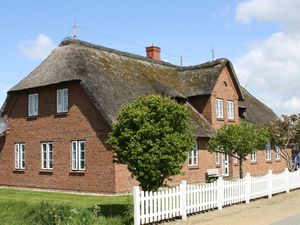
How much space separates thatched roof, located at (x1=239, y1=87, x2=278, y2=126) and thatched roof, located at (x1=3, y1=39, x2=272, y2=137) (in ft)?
12.5

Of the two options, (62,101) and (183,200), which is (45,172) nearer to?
(62,101)

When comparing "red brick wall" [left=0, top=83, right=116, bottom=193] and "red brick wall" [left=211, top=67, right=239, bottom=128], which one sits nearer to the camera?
"red brick wall" [left=0, top=83, right=116, bottom=193]

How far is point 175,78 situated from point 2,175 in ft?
42.5

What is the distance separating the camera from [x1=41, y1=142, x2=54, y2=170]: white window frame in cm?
2766

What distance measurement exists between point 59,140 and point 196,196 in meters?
12.6

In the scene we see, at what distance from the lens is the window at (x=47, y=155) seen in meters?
27.7

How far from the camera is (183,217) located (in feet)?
50.5

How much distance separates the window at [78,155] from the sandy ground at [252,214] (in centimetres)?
970

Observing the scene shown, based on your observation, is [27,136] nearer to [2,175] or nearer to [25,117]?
[25,117]

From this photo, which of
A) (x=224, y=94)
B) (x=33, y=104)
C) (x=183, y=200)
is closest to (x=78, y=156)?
(x=33, y=104)

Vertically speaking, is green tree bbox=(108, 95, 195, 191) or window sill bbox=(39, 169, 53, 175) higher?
green tree bbox=(108, 95, 195, 191)

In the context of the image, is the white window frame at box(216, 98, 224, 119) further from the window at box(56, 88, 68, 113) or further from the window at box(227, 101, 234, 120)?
the window at box(56, 88, 68, 113)

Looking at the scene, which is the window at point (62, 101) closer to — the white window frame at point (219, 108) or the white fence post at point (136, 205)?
the white window frame at point (219, 108)

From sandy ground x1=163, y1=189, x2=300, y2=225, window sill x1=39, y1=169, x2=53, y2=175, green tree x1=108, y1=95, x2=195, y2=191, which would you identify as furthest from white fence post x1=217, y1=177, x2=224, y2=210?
window sill x1=39, y1=169, x2=53, y2=175
